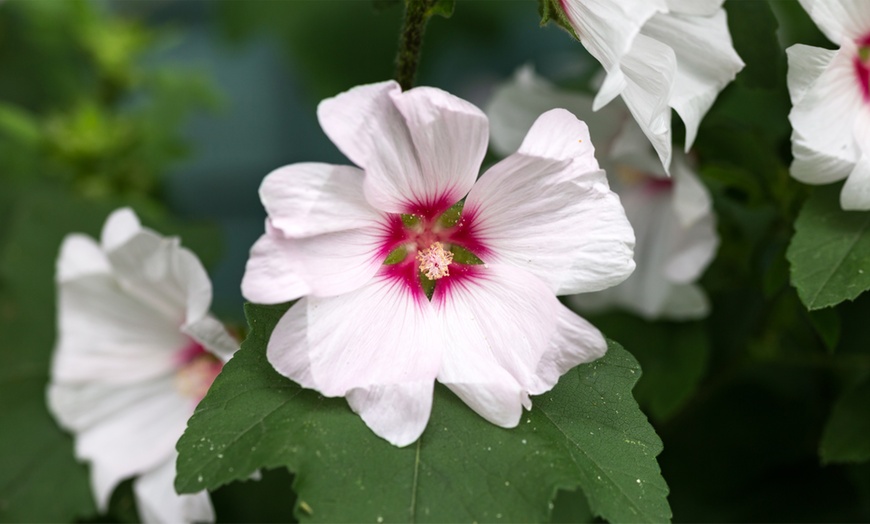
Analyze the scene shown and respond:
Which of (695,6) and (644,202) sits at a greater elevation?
(695,6)

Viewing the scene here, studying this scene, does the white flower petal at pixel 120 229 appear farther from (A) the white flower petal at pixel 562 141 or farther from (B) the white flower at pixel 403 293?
(A) the white flower petal at pixel 562 141

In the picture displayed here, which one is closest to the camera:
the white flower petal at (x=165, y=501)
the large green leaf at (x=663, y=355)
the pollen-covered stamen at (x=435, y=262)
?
the pollen-covered stamen at (x=435, y=262)

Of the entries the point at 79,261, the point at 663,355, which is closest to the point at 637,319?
the point at 663,355

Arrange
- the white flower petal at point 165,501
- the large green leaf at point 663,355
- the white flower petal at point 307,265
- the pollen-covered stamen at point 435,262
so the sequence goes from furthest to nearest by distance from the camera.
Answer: the large green leaf at point 663,355, the white flower petal at point 165,501, the pollen-covered stamen at point 435,262, the white flower petal at point 307,265

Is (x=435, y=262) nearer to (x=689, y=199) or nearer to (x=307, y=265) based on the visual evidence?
(x=307, y=265)

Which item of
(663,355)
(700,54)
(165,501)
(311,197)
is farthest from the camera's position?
(663,355)

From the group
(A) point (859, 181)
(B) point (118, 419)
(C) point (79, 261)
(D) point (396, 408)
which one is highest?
(A) point (859, 181)

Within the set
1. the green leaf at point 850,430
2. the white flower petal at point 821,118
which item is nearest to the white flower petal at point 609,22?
the white flower petal at point 821,118
